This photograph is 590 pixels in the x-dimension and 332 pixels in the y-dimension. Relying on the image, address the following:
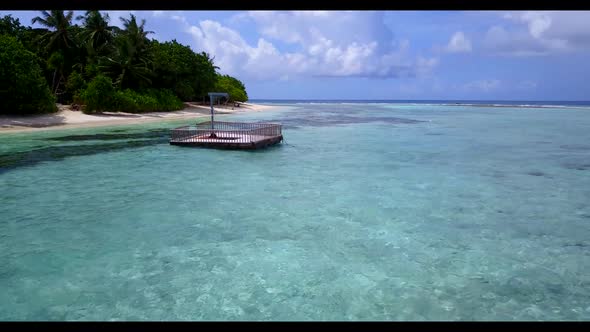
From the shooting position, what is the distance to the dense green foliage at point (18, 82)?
3462 centimetres

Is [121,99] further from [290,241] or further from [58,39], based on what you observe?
[290,241]

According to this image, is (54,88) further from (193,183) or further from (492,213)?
(492,213)

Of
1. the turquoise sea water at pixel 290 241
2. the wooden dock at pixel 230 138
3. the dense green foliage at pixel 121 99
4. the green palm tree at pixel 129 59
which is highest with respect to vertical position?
the green palm tree at pixel 129 59

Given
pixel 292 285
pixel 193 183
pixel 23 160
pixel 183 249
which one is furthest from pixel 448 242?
pixel 23 160

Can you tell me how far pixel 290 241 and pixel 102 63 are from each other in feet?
173

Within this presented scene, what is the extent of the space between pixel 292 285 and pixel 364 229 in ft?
13.4

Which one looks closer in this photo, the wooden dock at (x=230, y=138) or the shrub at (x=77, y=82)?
the wooden dock at (x=230, y=138)

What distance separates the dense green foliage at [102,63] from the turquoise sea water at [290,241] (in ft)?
98.5

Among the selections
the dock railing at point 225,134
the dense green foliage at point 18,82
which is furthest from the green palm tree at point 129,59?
the dock railing at point 225,134

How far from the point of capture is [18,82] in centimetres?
3525

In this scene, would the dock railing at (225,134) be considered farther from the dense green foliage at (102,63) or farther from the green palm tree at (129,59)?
the green palm tree at (129,59)

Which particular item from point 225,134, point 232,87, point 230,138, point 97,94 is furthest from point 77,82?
point 232,87

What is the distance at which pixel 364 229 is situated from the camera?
38.3 ft

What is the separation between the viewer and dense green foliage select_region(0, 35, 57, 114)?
1363 inches
